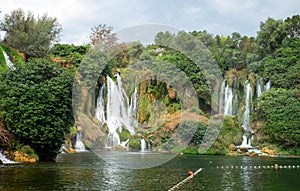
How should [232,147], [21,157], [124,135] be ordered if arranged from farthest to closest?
[124,135]
[232,147]
[21,157]

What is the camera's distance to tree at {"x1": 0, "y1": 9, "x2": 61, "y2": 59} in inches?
1411

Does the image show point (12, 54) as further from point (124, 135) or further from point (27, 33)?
point (124, 135)

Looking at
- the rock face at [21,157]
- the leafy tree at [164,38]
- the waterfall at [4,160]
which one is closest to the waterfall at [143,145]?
the rock face at [21,157]

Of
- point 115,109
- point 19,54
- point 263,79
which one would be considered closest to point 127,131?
point 115,109

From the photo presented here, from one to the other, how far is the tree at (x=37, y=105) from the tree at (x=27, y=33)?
13.7 metres

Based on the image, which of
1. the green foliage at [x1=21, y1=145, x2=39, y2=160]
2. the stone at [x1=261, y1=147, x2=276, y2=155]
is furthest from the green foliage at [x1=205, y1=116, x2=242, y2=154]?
the green foliage at [x1=21, y1=145, x2=39, y2=160]

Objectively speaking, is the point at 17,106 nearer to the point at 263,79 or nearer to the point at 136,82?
the point at 136,82

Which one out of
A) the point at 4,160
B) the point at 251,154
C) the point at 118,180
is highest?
the point at 4,160

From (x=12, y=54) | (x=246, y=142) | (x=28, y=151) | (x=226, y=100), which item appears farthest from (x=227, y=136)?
(x=28, y=151)

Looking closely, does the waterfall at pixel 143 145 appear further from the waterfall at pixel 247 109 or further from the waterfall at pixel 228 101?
the waterfall at pixel 247 109

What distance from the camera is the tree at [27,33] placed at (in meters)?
35.8

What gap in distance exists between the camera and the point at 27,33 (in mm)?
36250

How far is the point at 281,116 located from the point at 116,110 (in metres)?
18.3

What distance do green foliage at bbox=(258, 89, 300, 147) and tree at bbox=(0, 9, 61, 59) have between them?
24416 millimetres
